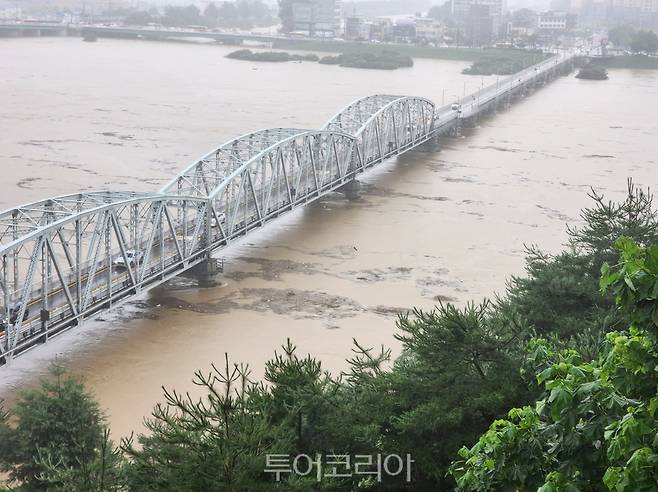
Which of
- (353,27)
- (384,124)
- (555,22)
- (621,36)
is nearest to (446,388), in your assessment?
(384,124)

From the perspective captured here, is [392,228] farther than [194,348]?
Yes

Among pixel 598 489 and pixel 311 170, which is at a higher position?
pixel 598 489

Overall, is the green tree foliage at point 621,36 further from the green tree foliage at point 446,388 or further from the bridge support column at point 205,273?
the green tree foliage at point 446,388

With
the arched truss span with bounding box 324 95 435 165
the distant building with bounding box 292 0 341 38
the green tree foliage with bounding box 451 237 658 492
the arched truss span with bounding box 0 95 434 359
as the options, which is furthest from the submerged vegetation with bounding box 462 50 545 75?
the green tree foliage with bounding box 451 237 658 492

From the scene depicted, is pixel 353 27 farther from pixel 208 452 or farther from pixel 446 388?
pixel 208 452

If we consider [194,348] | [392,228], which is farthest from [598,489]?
[392,228]

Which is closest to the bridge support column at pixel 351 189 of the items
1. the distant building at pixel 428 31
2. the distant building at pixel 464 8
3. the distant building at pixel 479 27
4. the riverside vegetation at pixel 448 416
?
the riverside vegetation at pixel 448 416

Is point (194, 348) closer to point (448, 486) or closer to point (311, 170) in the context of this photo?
point (448, 486)
